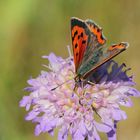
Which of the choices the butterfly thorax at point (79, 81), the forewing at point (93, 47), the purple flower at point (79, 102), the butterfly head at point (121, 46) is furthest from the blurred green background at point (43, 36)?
the butterfly head at point (121, 46)

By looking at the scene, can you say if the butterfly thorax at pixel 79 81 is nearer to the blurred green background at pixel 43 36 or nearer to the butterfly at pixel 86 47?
the butterfly at pixel 86 47

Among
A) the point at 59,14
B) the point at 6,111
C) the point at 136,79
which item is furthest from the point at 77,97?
the point at 59,14

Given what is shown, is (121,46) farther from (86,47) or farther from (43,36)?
(43,36)

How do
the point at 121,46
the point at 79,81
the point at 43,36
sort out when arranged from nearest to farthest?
the point at 121,46 < the point at 79,81 < the point at 43,36

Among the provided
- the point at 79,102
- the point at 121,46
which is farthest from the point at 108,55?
the point at 79,102

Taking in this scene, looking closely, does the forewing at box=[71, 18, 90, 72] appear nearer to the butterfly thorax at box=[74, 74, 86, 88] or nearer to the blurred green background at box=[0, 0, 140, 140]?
the butterfly thorax at box=[74, 74, 86, 88]

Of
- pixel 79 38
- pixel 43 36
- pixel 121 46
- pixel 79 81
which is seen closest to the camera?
pixel 121 46

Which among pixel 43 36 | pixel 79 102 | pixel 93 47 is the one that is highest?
pixel 43 36
